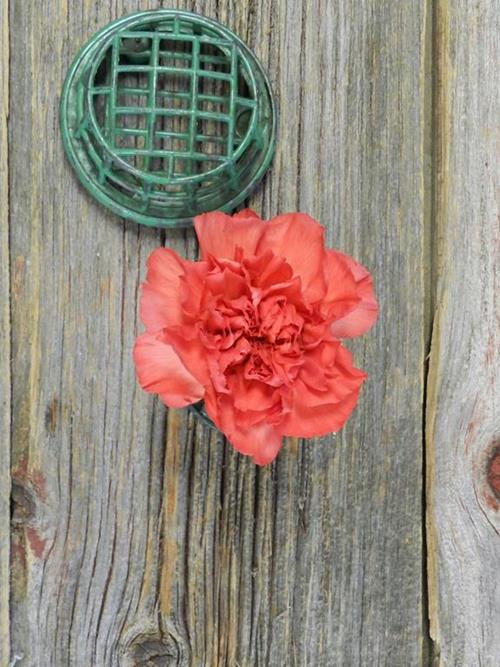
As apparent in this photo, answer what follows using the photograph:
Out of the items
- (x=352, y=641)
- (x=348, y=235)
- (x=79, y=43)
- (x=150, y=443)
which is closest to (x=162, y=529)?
(x=150, y=443)

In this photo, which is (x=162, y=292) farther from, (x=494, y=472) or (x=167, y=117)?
(x=494, y=472)

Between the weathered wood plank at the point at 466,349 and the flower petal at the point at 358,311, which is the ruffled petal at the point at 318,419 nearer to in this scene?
the flower petal at the point at 358,311

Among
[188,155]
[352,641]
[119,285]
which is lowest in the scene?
[352,641]

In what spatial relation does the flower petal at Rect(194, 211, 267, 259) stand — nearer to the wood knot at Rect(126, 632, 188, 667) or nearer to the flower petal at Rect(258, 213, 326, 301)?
the flower petal at Rect(258, 213, 326, 301)

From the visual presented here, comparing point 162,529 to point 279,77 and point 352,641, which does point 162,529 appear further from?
point 279,77

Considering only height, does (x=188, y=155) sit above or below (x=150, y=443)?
above

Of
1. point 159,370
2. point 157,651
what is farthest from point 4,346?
point 157,651

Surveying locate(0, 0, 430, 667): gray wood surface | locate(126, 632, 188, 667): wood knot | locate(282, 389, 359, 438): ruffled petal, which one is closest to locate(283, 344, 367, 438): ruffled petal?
locate(282, 389, 359, 438): ruffled petal
